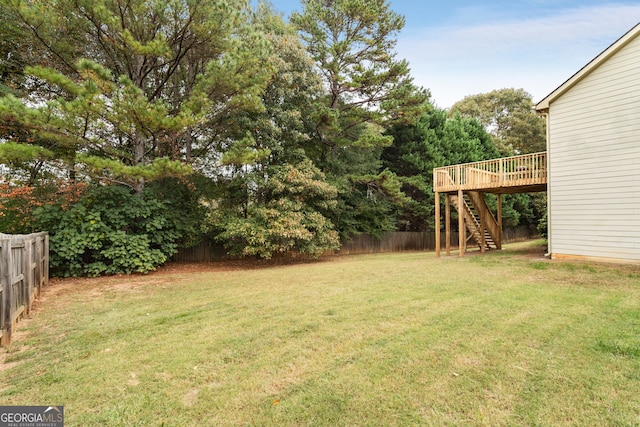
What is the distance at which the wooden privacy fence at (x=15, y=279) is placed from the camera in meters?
3.86

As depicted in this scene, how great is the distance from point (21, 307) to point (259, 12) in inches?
681

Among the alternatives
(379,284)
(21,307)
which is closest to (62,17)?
(21,307)

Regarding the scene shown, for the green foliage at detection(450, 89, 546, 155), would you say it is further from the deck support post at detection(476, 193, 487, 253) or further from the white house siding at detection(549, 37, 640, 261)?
the white house siding at detection(549, 37, 640, 261)

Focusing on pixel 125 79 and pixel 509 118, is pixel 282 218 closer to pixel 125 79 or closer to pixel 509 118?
pixel 125 79

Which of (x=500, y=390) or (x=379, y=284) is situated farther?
(x=379, y=284)

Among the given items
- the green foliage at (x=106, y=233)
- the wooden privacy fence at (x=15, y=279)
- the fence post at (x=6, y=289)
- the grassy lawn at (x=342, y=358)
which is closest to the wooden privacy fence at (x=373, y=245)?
the green foliage at (x=106, y=233)

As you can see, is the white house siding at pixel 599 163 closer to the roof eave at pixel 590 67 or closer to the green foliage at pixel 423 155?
the roof eave at pixel 590 67

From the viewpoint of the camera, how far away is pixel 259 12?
17078mm

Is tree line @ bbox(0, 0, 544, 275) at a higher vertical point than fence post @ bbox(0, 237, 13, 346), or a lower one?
higher

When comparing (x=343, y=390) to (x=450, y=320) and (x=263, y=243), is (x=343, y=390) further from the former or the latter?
(x=263, y=243)

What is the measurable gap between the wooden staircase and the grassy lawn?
6951 mm

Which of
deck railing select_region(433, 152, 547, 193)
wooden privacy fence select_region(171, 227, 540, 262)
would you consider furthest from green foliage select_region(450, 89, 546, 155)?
deck railing select_region(433, 152, 547, 193)

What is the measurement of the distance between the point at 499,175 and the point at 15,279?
505 inches

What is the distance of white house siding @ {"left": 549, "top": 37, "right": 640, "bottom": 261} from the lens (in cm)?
841
